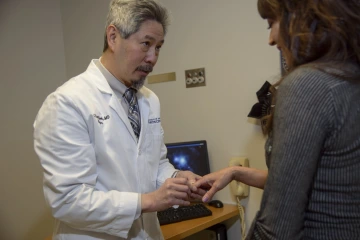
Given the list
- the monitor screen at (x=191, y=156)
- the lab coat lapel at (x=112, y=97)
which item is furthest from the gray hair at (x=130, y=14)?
the monitor screen at (x=191, y=156)

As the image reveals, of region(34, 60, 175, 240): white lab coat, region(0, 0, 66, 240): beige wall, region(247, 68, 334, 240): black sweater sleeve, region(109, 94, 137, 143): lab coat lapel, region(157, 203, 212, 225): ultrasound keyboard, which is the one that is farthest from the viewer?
region(0, 0, 66, 240): beige wall

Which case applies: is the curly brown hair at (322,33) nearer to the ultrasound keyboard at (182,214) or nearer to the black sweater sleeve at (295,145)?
the black sweater sleeve at (295,145)

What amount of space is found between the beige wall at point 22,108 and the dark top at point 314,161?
239 cm

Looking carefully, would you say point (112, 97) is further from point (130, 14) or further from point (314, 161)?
point (314, 161)

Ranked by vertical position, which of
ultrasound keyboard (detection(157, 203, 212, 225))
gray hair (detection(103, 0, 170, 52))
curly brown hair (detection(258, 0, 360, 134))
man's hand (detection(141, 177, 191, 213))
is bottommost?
ultrasound keyboard (detection(157, 203, 212, 225))

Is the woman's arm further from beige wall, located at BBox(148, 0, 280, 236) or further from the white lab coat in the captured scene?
beige wall, located at BBox(148, 0, 280, 236)

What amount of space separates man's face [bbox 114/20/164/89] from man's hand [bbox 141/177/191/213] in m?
0.48

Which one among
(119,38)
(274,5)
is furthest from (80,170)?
(274,5)

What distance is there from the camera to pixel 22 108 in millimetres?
2715

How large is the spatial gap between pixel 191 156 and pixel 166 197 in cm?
100

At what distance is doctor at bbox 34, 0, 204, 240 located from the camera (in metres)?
1.13

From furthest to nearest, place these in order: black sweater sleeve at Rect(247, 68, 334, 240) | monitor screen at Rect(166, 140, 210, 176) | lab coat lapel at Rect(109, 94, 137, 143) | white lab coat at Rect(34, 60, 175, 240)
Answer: monitor screen at Rect(166, 140, 210, 176), lab coat lapel at Rect(109, 94, 137, 143), white lab coat at Rect(34, 60, 175, 240), black sweater sleeve at Rect(247, 68, 334, 240)

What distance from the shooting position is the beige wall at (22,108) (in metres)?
2.59

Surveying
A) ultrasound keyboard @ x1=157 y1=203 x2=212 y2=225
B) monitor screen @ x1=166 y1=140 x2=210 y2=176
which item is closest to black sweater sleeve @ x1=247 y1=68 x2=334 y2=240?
ultrasound keyboard @ x1=157 y1=203 x2=212 y2=225
